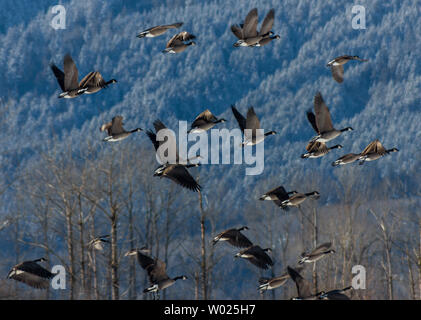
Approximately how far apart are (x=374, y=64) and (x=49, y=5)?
65702 millimetres

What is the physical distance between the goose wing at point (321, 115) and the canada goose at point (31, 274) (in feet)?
25.5

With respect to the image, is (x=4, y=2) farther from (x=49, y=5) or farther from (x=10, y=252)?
(x=10, y=252)

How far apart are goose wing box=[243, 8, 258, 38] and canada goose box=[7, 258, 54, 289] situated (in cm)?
822

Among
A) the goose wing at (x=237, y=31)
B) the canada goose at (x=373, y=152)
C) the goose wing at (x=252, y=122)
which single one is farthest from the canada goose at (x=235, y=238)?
the goose wing at (x=237, y=31)

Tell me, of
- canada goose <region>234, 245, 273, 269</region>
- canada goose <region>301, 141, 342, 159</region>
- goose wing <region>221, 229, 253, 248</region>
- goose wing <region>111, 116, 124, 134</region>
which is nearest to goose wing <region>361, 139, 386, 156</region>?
canada goose <region>301, 141, 342, 159</region>

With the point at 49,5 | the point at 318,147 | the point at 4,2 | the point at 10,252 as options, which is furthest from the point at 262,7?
the point at 318,147

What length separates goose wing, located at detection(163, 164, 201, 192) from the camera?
16906mm

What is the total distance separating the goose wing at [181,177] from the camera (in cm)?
1691

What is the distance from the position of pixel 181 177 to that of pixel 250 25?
4.87 meters

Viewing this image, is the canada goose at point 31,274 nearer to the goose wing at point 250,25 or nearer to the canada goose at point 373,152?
the goose wing at point 250,25

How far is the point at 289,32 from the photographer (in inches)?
5359

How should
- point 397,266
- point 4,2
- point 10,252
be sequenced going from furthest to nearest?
point 4,2, point 10,252, point 397,266

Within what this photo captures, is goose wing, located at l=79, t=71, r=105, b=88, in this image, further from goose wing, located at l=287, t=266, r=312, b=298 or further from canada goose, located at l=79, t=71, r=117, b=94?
goose wing, located at l=287, t=266, r=312, b=298

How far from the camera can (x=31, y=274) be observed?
57.4 ft
